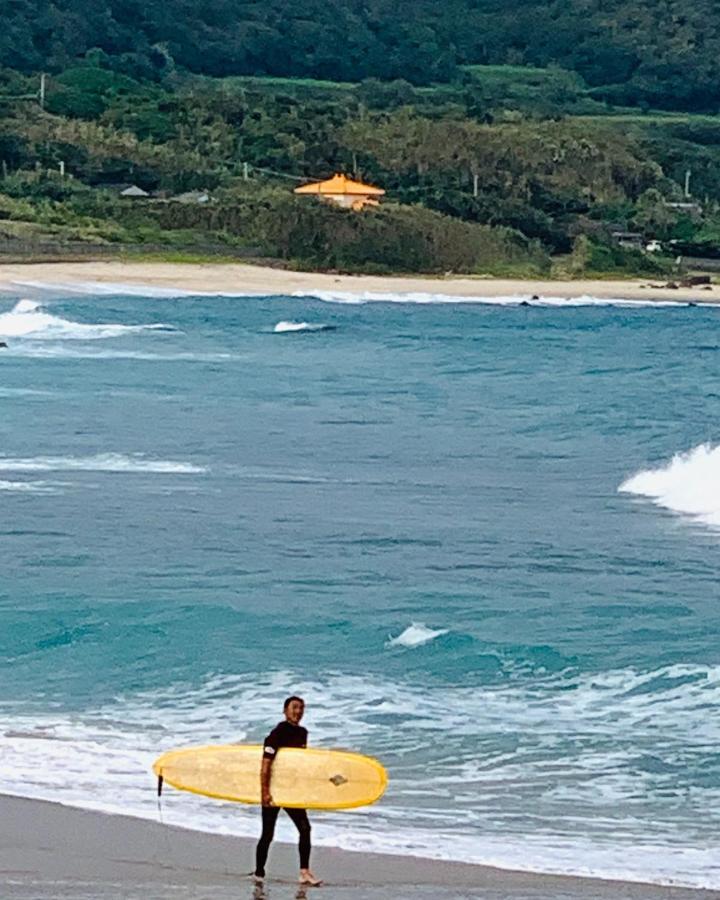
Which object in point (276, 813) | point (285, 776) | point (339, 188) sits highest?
point (285, 776)

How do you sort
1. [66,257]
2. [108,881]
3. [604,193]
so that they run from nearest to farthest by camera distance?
1. [108,881]
2. [66,257]
3. [604,193]

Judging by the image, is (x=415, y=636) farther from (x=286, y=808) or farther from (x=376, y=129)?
(x=376, y=129)

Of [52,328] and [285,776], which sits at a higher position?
[285,776]

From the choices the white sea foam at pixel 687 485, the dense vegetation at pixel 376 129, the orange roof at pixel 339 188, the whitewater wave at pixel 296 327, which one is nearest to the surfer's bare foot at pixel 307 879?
the white sea foam at pixel 687 485

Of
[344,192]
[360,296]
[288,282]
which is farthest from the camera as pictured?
[344,192]

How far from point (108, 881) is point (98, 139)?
364ft

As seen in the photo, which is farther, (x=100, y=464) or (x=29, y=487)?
(x=100, y=464)

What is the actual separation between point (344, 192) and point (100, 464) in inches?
3396

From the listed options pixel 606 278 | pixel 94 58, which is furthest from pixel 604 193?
pixel 94 58

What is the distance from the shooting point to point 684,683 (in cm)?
1578

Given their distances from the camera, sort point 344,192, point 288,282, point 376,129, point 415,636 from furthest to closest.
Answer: point 376,129 → point 344,192 → point 288,282 → point 415,636

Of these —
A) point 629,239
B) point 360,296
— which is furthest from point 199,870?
point 629,239

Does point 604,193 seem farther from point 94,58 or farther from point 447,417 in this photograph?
point 447,417

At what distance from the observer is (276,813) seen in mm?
11234
